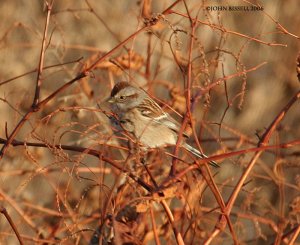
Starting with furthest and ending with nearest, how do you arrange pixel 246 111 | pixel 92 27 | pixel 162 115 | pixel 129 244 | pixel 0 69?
pixel 246 111, pixel 92 27, pixel 0 69, pixel 162 115, pixel 129 244

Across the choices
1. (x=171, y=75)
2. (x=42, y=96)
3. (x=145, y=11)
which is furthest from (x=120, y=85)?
(x=171, y=75)

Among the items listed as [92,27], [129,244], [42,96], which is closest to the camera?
[129,244]

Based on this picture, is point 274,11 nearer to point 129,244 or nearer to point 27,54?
point 27,54

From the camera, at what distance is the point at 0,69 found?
6438 millimetres

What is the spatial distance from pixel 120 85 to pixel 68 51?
9.42 ft

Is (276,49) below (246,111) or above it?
above

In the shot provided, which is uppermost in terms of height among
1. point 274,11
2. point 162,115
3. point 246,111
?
point 274,11

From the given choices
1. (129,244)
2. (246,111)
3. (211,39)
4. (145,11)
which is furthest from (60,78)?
(129,244)

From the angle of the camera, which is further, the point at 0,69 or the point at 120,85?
the point at 0,69

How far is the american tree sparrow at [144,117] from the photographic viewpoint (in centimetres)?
399

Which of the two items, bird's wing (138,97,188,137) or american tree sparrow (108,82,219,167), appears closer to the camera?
american tree sparrow (108,82,219,167)

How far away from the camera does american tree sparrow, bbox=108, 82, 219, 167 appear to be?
13.1ft

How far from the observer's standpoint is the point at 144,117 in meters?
4.16

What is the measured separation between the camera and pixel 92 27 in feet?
22.5
